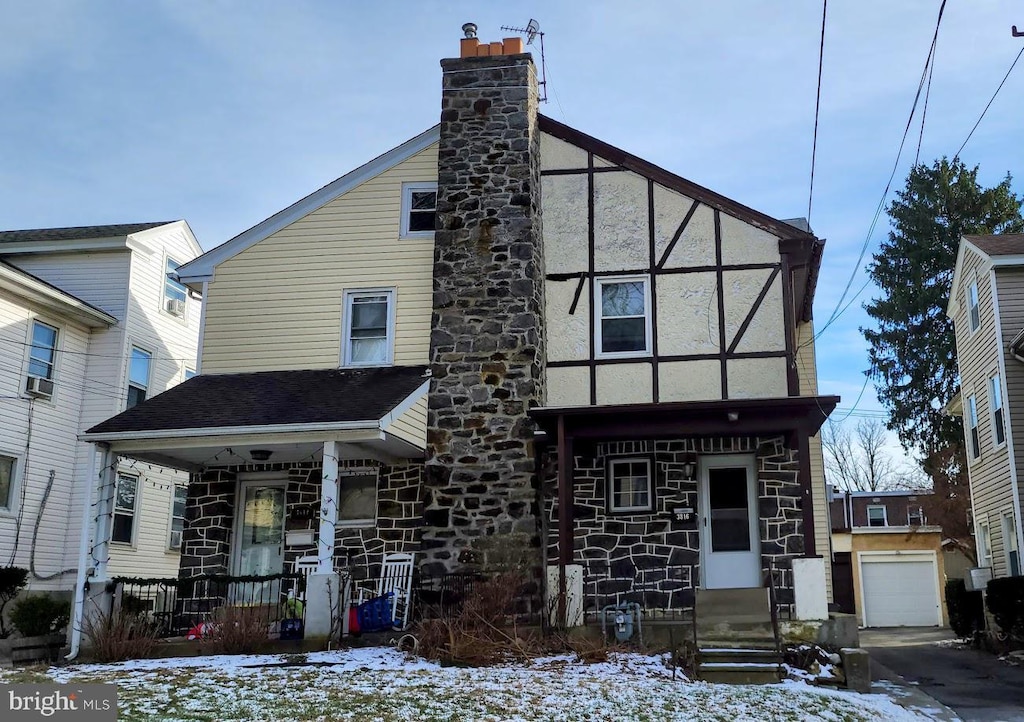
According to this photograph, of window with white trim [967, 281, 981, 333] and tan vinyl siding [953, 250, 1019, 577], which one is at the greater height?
window with white trim [967, 281, 981, 333]

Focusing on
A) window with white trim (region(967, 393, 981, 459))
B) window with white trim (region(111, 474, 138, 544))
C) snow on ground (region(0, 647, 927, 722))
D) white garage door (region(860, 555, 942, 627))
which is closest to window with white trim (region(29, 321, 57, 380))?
window with white trim (region(111, 474, 138, 544))

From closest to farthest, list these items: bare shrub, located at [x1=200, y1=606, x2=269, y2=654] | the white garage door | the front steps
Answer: the front steps
bare shrub, located at [x1=200, y1=606, x2=269, y2=654]
the white garage door

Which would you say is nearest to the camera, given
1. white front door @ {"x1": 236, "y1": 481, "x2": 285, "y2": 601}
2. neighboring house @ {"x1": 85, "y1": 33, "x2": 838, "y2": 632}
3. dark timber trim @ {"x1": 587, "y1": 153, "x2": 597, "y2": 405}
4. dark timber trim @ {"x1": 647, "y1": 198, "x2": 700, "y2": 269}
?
neighboring house @ {"x1": 85, "y1": 33, "x2": 838, "y2": 632}

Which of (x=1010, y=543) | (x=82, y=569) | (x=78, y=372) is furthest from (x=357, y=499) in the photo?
(x=1010, y=543)

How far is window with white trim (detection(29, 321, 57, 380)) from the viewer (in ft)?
63.3

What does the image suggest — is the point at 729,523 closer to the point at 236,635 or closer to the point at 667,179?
the point at 667,179

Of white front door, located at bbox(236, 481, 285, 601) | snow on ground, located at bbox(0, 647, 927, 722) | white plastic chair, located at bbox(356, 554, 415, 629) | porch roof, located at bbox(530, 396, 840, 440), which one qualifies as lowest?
snow on ground, located at bbox(0, 647, 927, 722)

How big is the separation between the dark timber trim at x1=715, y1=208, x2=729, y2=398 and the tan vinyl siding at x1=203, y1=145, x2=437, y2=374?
439 centimetres

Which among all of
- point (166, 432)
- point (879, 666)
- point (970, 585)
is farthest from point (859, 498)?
point (166, 432)

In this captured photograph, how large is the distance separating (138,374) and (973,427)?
1840 cm

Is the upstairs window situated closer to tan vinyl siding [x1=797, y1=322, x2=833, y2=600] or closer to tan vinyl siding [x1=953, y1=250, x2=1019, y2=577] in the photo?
tan vinyl siding [x1=797, y1=322, x2=833, y2=600]

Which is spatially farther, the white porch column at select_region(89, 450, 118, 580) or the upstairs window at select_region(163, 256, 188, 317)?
the upstairs window at select_region(163, 256, 188, 317)

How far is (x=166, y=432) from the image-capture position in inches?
504

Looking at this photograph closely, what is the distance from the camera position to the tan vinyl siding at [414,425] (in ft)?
42.7
